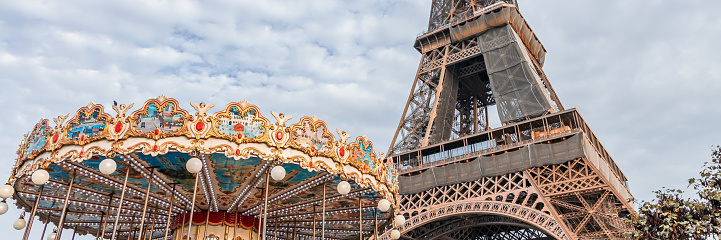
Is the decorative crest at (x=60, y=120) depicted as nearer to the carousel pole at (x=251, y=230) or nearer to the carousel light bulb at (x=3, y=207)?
the carousel light bulb at (x=3, y=207)

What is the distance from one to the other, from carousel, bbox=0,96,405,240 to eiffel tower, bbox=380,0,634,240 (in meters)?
10.1

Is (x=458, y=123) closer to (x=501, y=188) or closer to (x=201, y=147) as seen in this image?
(x=501, y=188)

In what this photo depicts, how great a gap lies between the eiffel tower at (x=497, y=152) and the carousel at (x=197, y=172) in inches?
396

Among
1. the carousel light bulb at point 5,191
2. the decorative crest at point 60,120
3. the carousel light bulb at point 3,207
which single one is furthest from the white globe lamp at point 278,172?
the carousel light bulb at point 3,207

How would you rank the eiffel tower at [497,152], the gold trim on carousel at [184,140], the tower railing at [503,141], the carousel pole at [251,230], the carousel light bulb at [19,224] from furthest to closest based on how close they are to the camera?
the tower railing at [503,141] < the eiffel tower at [497,152] < the carousel pole at [251,230] < the carousel light bulb at [19,224] < the gold trim on carousel at [184,140]

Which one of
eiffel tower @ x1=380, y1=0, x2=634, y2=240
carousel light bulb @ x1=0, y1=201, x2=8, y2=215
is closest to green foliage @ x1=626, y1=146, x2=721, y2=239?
eiffel tower @ x1=380, y1=0, x2=634, y2=240

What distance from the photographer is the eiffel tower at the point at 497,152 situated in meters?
21.4

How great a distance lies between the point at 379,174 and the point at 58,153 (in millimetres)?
6034

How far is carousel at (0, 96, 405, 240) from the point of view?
8.74 m

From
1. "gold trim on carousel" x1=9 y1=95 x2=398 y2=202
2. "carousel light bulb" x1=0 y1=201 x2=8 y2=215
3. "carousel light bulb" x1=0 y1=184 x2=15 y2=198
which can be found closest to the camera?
"gold trim on carousel" x1=9 y1=95 x2=398 y2=202

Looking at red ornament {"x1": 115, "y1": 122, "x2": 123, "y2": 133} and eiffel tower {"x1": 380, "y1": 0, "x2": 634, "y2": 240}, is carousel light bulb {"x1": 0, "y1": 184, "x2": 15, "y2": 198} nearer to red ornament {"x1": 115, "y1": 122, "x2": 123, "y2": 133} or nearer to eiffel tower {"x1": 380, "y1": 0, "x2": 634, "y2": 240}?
red ornament {"x1": 115, "y1": 122, "x2": 123, "y2": 133}

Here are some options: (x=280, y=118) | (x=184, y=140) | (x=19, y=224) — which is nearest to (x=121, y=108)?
(x=184, y=140)

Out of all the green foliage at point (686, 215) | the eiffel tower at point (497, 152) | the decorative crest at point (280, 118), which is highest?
the eiffel tower at point (497, 152)

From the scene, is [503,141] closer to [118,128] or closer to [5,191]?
[118,128]
